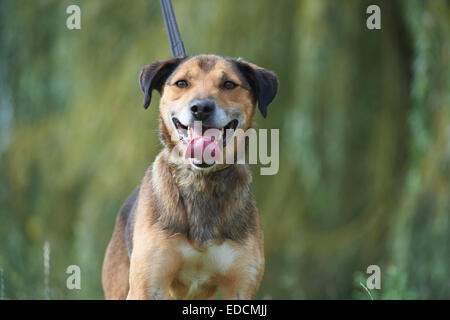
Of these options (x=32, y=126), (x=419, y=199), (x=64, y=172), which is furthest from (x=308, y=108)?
(x=32, y=126)

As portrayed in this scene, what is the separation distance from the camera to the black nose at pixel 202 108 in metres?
3.21

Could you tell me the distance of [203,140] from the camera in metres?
3.26

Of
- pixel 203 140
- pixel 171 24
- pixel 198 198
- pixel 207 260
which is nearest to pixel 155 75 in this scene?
pixel 171 24

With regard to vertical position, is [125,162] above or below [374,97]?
below

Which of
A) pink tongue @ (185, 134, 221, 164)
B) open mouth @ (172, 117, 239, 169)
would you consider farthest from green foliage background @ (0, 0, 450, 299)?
pink tongue @ (185, 134, 221, 164)

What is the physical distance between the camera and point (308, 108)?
18.3ft

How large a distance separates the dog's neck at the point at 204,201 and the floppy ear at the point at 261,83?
0.42 m

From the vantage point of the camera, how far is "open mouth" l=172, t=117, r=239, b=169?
3.23 metres

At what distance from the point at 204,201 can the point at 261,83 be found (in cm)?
77

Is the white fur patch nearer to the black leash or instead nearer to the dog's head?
the dog's head

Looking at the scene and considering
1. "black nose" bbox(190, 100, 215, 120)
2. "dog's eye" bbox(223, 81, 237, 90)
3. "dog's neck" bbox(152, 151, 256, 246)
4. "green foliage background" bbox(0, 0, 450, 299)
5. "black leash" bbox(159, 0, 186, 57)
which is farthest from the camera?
"green foliage background" bbox(0, 0, 450, 299)

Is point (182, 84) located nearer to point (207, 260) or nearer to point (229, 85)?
point (229, 85)
